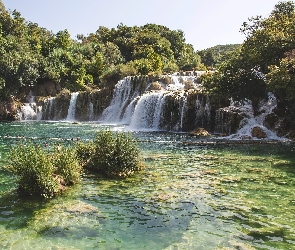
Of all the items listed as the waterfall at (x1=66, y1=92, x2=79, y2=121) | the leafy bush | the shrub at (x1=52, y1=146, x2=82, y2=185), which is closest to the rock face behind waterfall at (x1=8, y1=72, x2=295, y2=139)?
the waterfall at (x1=66, y1=92, x2=79, y2=121)

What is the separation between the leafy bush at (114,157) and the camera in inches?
598

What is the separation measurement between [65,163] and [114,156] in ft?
8.59

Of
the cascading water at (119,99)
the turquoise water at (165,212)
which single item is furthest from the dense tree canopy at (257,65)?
the cascading water at (119,99)

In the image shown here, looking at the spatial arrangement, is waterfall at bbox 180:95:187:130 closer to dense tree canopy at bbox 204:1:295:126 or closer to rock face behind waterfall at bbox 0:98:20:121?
dense tree canopy at bbox 204:1:295:126

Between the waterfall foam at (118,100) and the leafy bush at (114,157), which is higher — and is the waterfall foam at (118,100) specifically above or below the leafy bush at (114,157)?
above

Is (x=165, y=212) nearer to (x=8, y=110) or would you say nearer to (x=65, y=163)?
(x=65, y=163)

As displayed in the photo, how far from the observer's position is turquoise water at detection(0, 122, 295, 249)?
8.56 meters

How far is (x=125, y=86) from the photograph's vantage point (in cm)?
5144

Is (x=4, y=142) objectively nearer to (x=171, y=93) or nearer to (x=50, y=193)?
(x=50, y=193)

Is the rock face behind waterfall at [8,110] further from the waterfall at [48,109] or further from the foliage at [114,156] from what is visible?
the foliage at [114,156]

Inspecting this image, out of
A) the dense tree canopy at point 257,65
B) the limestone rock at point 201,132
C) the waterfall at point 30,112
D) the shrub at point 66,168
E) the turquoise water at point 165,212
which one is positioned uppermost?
the dense tree canopy at point 257,65

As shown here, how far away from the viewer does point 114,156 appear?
15320 millimetres

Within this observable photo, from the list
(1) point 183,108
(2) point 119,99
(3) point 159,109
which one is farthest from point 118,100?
(1) point 183,108

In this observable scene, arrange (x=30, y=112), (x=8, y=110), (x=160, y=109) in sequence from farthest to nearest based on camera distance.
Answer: (x=30, y=112) < (x=8, y=110) < (x=160, y=109)
